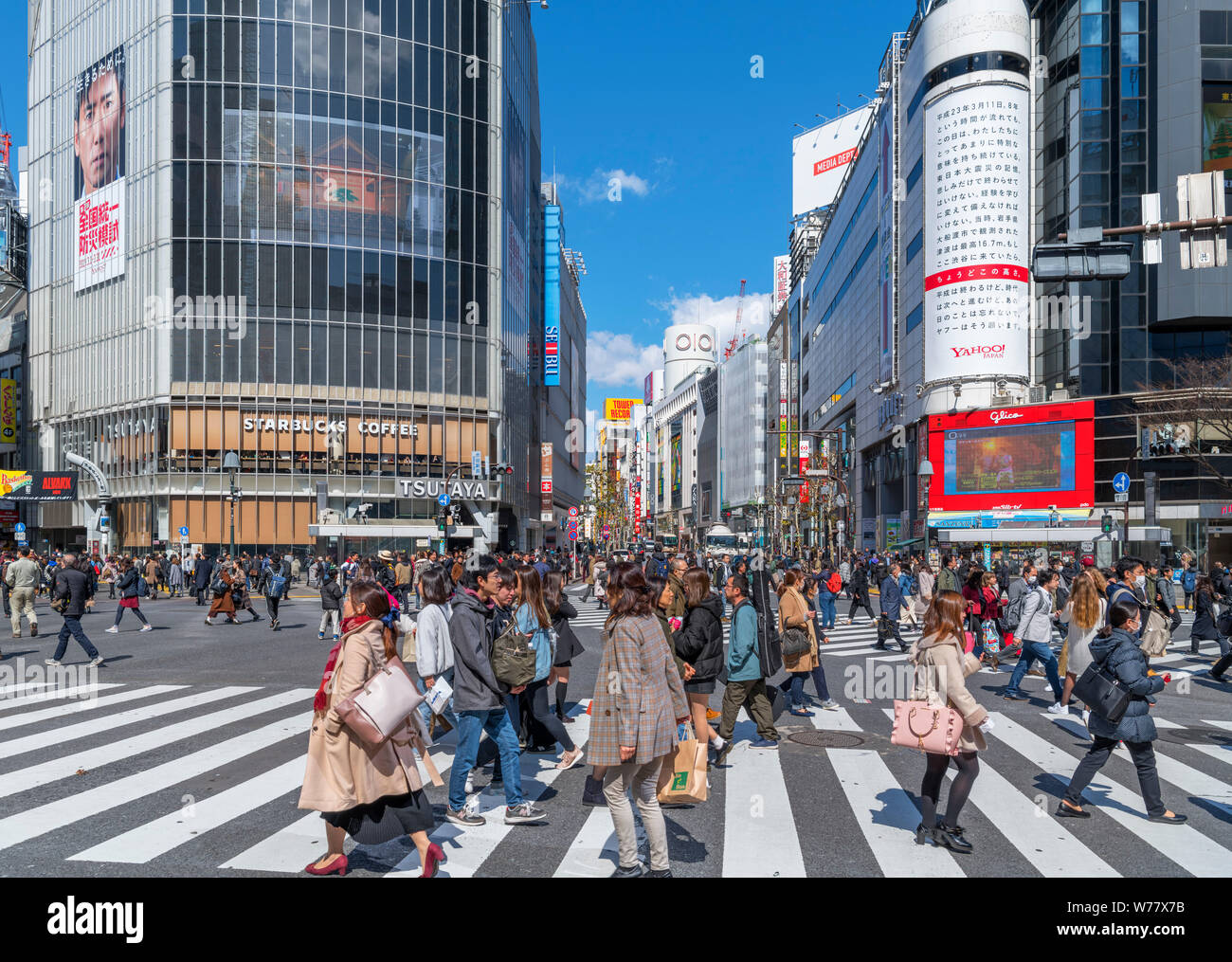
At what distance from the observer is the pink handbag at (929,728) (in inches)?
241

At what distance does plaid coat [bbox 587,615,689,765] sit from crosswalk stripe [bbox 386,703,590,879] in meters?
1.32

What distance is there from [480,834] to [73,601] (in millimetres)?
11086

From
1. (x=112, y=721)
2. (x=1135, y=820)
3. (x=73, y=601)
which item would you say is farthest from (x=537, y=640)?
(x=73, y=601)

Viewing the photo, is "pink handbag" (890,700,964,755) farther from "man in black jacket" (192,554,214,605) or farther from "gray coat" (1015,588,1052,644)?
"man in black jacket" (192,554,214,605)

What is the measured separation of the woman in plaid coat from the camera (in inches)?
209

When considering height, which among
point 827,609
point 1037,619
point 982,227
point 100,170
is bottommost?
point 827,609

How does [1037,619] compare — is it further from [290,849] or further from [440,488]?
[440,488]

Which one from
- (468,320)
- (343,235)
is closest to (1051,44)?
(468,320)

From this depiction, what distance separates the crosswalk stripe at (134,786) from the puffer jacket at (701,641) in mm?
4518

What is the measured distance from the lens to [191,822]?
665cm

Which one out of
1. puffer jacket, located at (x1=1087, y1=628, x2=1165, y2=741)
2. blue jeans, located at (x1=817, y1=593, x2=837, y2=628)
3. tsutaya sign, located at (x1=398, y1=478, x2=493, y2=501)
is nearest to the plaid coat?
puffer jacket, located at (x1=1087, y1=628, x2=1165, y2=741)

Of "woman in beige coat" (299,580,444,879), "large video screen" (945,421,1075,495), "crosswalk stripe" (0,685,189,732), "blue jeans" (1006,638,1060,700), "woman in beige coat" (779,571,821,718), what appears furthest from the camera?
"large video screen" (945,421,1075,495)
